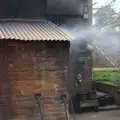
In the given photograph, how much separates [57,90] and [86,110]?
497 centimetres

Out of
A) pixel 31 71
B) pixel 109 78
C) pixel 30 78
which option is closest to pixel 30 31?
pixel 31 71

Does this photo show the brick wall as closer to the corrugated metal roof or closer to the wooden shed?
the wooden shed

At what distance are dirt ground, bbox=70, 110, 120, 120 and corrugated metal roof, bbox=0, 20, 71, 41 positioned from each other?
13.4 feet

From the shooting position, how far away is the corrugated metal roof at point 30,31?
7694 millimetres

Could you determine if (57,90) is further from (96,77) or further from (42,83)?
(96,77)

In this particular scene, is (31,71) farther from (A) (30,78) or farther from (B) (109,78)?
(B) (109,78)

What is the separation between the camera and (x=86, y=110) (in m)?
12.8

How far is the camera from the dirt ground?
1154 centimetres

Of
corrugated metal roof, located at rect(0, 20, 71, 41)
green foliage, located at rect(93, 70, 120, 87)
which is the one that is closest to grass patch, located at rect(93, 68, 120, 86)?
green foliage, located at rect(93, 70, 120, 87)

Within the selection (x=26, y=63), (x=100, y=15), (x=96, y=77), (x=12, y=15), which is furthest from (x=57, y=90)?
(x=100, y=15)

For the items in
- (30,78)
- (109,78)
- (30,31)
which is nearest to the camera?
(30,78)

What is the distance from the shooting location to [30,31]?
26.9 ft

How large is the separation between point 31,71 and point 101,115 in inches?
200

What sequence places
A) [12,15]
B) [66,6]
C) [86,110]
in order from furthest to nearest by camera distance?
1. [86,110]
2. [66,6]
3. [12,15]
